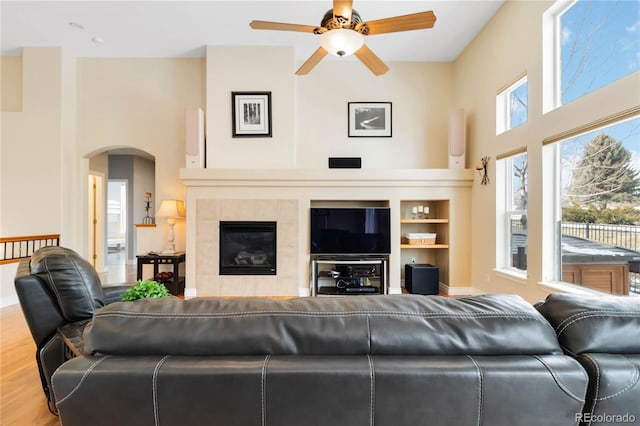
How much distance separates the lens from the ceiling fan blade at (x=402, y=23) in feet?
7.93

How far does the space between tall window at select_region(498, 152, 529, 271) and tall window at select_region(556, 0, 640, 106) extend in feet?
2.84

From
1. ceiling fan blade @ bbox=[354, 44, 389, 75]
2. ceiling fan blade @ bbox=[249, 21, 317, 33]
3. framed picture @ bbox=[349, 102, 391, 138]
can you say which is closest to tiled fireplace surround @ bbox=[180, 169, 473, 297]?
framed picture @ bbox=[349, 102, 391, 138]

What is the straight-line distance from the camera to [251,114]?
471 centimetres

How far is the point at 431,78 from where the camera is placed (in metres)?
5.11

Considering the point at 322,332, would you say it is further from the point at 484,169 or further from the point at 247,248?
the point at 484,169

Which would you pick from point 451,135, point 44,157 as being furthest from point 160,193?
point 451,135

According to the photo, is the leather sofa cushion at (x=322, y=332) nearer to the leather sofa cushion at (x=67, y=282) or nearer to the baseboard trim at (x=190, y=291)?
the leather sofa cushion at (x=67, y=282)

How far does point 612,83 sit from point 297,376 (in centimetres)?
310

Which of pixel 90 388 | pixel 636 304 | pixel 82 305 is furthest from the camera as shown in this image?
pixel 82 305

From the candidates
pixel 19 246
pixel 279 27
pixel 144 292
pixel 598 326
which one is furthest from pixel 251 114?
pixel 598 326

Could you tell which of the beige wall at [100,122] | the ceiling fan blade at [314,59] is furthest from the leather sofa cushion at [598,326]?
the beige wall at [100,122]

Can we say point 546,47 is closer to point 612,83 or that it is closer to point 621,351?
point 612,83

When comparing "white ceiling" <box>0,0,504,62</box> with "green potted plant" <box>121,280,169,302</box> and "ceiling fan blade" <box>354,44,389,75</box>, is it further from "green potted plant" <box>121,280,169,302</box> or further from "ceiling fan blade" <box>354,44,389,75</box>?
"green potted plant" <box>121,280,169,302</box>

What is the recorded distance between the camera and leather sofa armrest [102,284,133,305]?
2.28 metres
